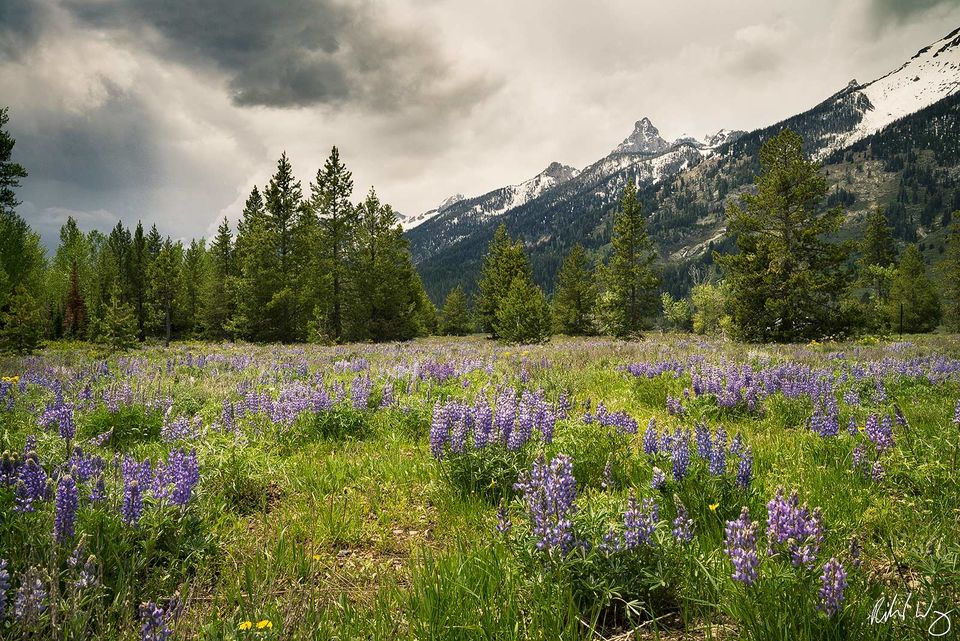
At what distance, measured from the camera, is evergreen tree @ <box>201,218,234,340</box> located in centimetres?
4697

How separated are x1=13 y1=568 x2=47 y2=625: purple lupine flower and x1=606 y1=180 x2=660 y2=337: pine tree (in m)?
40.1

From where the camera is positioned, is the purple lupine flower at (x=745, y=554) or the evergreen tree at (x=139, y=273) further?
the evergreen tree at (x=139, y=273)

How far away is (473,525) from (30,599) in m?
2.60

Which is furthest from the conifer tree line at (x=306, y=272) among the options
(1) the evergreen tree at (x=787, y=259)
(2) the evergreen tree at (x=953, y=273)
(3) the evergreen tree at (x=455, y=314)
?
(2) the evergreen tree at (x=953, y=273)

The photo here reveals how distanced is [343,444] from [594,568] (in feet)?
13.1

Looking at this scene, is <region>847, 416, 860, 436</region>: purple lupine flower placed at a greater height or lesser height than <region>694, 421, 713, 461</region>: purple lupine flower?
lesser

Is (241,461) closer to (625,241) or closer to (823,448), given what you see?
(823,448)

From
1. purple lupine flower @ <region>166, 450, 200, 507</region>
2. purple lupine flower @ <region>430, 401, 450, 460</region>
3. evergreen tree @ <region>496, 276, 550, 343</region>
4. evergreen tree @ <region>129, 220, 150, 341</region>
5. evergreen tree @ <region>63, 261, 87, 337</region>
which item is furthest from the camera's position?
evergreen tree @ <region>129, 220, 150, 341</region>

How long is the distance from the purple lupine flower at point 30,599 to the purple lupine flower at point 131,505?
63cm

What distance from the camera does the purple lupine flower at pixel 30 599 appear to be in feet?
5.28

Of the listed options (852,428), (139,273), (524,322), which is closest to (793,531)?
(852,428)

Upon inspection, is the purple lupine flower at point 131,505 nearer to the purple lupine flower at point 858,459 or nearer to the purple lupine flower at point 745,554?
the purple lupine flower at point 745,554

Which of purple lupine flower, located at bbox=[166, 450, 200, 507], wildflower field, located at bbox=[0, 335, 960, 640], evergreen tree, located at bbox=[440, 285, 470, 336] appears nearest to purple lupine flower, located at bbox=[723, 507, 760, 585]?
wildflower field, located at bbox=[0, 335, 960, 640]
